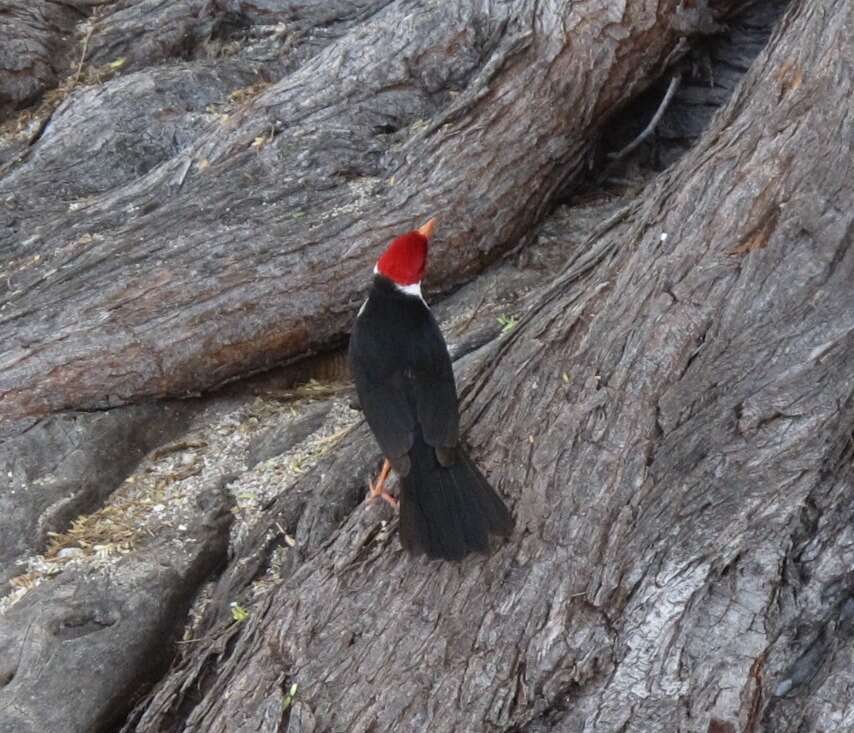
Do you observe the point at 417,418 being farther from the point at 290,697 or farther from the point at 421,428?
the point at 290,697

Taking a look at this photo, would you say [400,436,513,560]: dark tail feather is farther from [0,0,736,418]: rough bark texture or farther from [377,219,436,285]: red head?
[0,0,736,418]: rough bark texture

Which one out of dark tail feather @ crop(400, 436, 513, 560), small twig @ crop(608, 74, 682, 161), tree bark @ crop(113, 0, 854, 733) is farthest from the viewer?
small twig @ crop(608, 74, 682, 161)

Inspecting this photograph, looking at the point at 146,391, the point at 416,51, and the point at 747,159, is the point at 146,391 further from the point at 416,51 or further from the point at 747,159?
the point at 747,159

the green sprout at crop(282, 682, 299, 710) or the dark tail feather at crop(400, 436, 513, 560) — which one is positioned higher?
the dark tail feather at crop(400, 436, 513, 560)

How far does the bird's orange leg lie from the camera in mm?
3406

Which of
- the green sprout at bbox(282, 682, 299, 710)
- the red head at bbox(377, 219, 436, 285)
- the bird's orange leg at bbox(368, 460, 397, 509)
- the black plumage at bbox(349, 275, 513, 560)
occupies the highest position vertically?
the red head at bbox(377, 219, 436, 285)

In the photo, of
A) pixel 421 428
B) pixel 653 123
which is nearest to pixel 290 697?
pixel 421 428

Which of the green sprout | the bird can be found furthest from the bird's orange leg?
A: the green sprout

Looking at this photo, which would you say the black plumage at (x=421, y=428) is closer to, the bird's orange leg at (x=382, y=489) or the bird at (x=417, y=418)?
the bird at (x=417, y=418)

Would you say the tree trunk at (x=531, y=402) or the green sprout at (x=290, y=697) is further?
the green sprout at (x=290, y=697)

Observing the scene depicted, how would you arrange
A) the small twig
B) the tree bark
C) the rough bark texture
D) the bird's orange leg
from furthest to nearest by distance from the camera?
the small twig < the rough bark texture < the bird's orange leg < the tree bark

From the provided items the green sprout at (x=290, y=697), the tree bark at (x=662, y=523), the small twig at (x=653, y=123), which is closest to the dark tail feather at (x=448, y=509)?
the tree bark at (x=662, y=523)

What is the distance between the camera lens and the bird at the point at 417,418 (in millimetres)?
3129

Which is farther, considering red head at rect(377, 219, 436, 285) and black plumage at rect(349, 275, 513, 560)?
red head at rect(377, 219, 436, 285)
